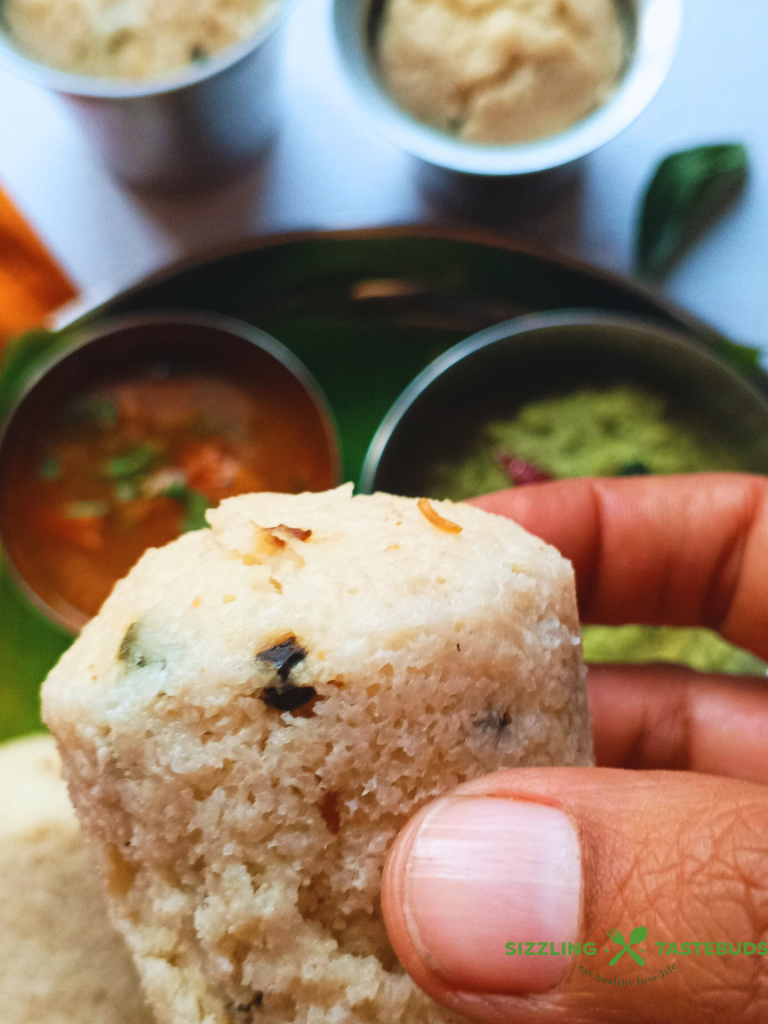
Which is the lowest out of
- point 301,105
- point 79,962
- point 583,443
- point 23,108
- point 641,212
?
point 79,962

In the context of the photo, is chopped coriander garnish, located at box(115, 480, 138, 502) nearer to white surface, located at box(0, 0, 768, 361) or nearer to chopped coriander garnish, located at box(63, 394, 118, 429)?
chopped coriander garnish, located at box(63, 394, 118, 429)

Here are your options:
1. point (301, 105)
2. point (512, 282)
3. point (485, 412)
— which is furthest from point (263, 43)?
point (485, 412)

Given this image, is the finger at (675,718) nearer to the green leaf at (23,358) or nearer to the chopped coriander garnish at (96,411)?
the chopped coriander garnish at (96,411)

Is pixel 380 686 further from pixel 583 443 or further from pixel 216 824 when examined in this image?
pixel 583 443

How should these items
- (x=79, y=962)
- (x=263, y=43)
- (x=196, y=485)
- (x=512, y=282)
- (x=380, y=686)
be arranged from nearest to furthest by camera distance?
(x=380, y=686), (x=79, y=962), (x=263, y=43), (x=196, y=485), (x=512, y=282)

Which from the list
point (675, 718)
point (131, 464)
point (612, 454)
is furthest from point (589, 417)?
point (131, 464)

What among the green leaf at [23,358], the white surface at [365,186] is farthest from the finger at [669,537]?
the green leaf at [23,358]

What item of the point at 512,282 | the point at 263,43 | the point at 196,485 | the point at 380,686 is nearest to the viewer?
the point at 380,686
